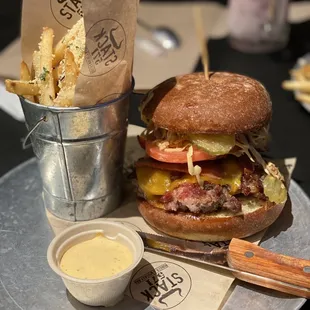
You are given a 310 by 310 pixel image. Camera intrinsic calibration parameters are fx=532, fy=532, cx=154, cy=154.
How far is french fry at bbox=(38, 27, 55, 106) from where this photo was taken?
1649 millimetres

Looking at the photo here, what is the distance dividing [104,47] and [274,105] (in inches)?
56.6

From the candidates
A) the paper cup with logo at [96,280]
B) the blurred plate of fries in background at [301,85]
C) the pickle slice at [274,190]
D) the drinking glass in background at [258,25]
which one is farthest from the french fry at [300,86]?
the paper cup with logo at [96,280]

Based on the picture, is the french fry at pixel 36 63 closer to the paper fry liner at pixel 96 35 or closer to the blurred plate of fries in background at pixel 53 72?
the blurred plate of fries in background at pixel 53 72

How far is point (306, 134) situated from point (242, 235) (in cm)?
95

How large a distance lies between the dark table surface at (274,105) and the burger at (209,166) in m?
0.34

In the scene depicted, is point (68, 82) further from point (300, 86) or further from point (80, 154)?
point (300, 86)

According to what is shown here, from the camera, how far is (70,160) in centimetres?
178

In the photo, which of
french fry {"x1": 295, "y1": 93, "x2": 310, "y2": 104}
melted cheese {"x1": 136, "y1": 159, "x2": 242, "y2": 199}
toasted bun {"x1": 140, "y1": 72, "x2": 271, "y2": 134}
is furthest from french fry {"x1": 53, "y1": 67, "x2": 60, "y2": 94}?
french fry {"x1": 295, "y1": 93, "x2": 310, "y2": 104}

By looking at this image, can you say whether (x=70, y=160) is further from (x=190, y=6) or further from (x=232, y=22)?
(x=190, y=6)

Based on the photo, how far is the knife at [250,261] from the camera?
152cm

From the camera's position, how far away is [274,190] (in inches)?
68.4

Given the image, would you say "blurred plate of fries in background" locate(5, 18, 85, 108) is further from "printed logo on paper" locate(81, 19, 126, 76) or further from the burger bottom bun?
the burger bottom bun

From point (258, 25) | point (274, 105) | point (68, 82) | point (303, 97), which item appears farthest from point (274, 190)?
point (258, 25)

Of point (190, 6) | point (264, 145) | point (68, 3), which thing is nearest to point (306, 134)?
point (264, 145)
